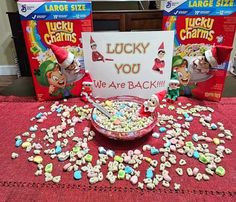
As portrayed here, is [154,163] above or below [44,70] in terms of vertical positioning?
below

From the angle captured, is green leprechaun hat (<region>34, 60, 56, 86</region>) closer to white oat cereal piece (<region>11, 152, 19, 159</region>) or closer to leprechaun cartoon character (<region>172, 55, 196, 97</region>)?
white oat cereal piece (<region>11, 152, 19, 159</region>)

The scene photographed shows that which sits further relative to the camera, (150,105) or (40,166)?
(150,105)

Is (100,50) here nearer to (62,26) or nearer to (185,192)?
(62,26)

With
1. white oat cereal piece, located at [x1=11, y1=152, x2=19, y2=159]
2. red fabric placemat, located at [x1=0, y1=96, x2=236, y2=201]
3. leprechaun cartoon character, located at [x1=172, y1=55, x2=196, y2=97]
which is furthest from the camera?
leprechaun cartoon character, located at [x1=172, y1=55, x2=196, y2=97]

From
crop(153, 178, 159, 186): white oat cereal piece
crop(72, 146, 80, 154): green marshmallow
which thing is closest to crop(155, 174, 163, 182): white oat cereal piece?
crop(153, 178, 159, 186): white oat cereal piece

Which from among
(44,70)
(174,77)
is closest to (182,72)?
(174,77)

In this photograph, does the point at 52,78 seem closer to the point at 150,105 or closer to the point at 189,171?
the point at 150,105

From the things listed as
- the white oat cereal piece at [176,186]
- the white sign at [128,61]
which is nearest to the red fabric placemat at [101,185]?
the white oat cereal piece at [176,186]
